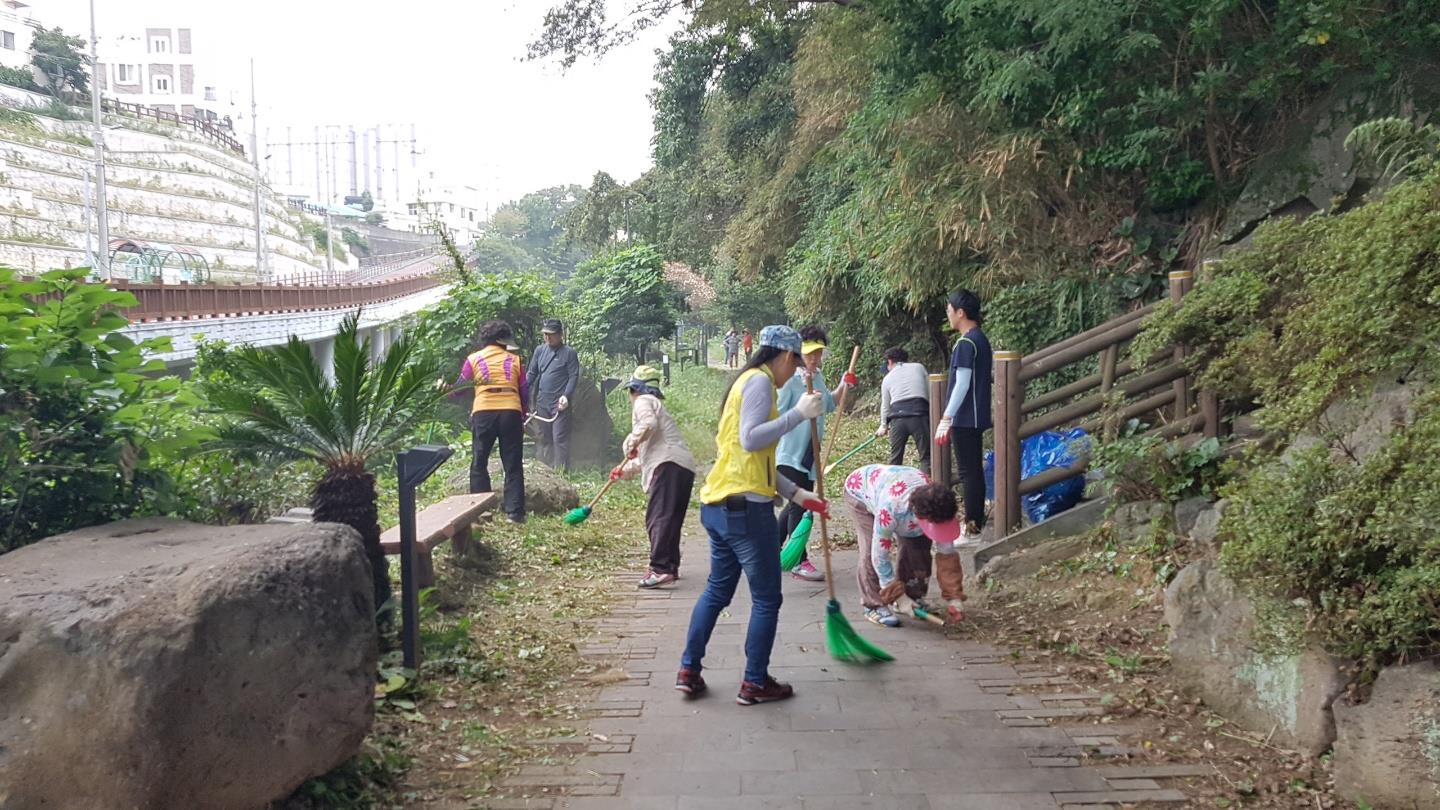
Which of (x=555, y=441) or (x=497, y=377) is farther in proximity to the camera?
(x=555, y=441)

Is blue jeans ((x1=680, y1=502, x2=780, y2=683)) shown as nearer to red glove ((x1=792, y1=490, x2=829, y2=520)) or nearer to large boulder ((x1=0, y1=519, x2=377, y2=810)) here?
red glove ((x1=792, y1=490, x2=829, y2=520))

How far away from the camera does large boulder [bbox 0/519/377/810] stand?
10.6 feet

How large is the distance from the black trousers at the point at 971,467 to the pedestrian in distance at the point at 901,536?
129 centimetres

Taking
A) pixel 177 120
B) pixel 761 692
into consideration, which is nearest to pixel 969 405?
pixel 761 692

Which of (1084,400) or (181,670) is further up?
(1084,400)

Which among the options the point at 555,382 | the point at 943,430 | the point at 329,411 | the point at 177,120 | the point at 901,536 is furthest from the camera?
the point at 177,120

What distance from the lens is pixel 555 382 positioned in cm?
1252

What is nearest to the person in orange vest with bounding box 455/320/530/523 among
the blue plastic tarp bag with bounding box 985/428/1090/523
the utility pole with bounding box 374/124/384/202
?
the blue plastic tarp bag with bounding box 985/428/1090/523

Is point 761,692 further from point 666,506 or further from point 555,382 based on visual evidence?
point 555,382

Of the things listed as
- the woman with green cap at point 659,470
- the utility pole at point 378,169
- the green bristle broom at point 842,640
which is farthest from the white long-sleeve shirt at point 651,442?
the utility pole at point 378,169

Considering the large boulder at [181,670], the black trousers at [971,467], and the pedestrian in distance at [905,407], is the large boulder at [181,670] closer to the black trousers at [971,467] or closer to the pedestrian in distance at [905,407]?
the black trousers at [971,467]

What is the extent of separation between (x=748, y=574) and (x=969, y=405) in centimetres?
294

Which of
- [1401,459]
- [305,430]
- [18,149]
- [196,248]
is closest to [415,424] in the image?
[305,430]

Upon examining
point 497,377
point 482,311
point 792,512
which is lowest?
point 792,512
